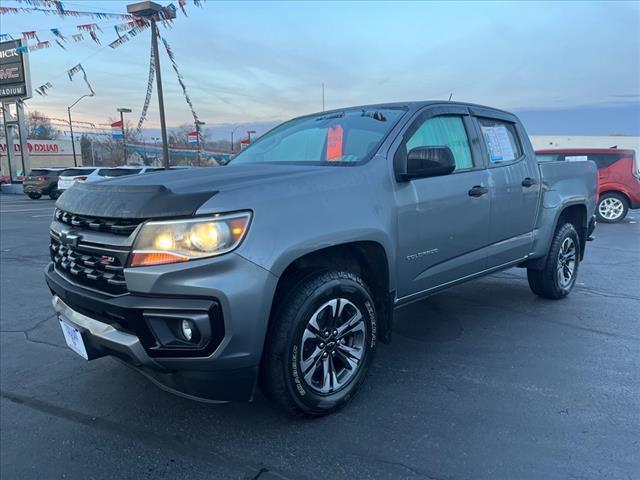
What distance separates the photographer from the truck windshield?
3.32 m

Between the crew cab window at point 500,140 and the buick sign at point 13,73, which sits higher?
the buick sign at point 13,73

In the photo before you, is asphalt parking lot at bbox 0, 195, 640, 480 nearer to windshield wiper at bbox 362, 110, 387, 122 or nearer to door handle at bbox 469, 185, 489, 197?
door handle at bbox 469, 185, 489, 197

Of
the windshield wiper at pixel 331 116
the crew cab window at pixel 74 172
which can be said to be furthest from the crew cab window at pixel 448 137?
the crew cab window at pixel 74 172

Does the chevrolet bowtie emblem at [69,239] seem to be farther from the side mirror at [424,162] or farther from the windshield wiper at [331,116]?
the windshield wiper at [331,116]

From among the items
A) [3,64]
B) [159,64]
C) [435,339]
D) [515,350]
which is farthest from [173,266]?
[3,64]

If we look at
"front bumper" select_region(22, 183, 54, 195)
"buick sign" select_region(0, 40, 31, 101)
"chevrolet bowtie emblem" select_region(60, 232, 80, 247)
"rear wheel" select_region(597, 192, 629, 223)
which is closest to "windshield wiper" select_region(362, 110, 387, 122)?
"chevrolet bowtie emblem" select_region(60, 232, 80, 247)

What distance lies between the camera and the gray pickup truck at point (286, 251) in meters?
2.28

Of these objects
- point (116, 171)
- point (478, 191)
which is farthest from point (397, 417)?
point (116, 171)

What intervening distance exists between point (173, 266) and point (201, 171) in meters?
1.05

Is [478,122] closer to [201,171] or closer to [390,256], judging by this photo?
[390,256]

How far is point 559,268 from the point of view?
5.07 m

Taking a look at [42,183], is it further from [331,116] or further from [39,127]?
[39,127]

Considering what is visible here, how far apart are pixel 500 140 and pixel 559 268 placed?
1666 mm

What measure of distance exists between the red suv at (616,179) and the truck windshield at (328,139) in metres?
10.0
